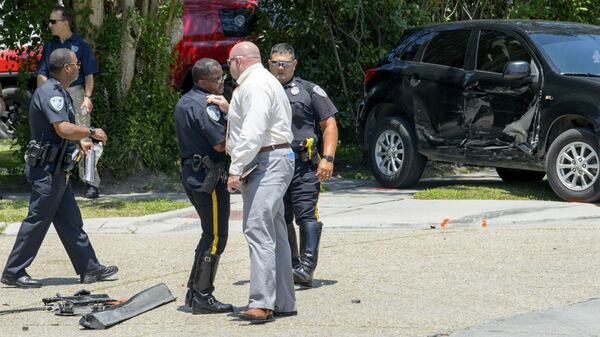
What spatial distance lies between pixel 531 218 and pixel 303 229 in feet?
11.2

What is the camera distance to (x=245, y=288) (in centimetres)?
872

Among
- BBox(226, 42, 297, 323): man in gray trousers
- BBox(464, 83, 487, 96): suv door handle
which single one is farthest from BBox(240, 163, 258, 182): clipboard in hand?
BBox(464, 83, 487, 96): suv door handle

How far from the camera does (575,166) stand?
12008 mm

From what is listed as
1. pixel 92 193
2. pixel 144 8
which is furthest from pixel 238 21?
pixel 92 193

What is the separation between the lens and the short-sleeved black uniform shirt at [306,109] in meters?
8.87

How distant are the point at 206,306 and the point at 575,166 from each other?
5.37 metres

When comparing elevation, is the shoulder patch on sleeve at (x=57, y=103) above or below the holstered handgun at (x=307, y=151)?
above

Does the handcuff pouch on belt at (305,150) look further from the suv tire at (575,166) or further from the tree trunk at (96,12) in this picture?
the tree trunk at (96,12)

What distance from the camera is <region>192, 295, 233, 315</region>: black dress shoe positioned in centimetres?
784

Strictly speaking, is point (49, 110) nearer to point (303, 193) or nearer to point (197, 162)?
point (197, 162)

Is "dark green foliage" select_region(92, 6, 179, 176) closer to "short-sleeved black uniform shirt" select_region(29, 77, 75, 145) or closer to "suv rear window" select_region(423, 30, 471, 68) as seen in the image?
"suv rear window" select_region(423, 30, 471, 68)

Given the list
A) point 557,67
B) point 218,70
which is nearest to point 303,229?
point 218,70

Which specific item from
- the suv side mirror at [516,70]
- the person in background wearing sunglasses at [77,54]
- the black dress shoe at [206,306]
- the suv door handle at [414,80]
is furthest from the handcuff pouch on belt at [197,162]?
the suv door handle at [414,80]

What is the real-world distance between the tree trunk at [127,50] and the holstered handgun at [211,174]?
651 centimetres
